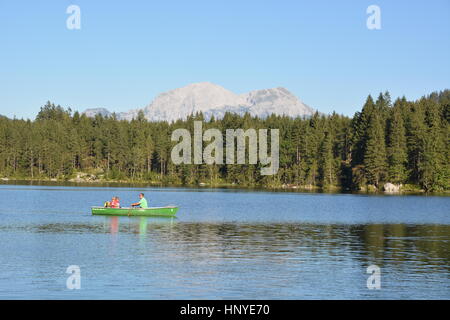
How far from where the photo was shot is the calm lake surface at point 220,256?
26125mm

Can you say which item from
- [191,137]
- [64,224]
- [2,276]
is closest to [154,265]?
[2,276]

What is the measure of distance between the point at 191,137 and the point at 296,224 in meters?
143

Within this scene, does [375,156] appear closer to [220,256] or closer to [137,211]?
[137,211]

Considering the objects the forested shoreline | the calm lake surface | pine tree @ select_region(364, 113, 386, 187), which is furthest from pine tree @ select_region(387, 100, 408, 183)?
the calm lake surface

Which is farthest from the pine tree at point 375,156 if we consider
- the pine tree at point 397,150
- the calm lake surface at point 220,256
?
the calm lake surface at point 220,256

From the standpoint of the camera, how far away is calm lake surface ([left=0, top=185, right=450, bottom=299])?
26.1 m

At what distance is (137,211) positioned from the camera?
6053 cm
